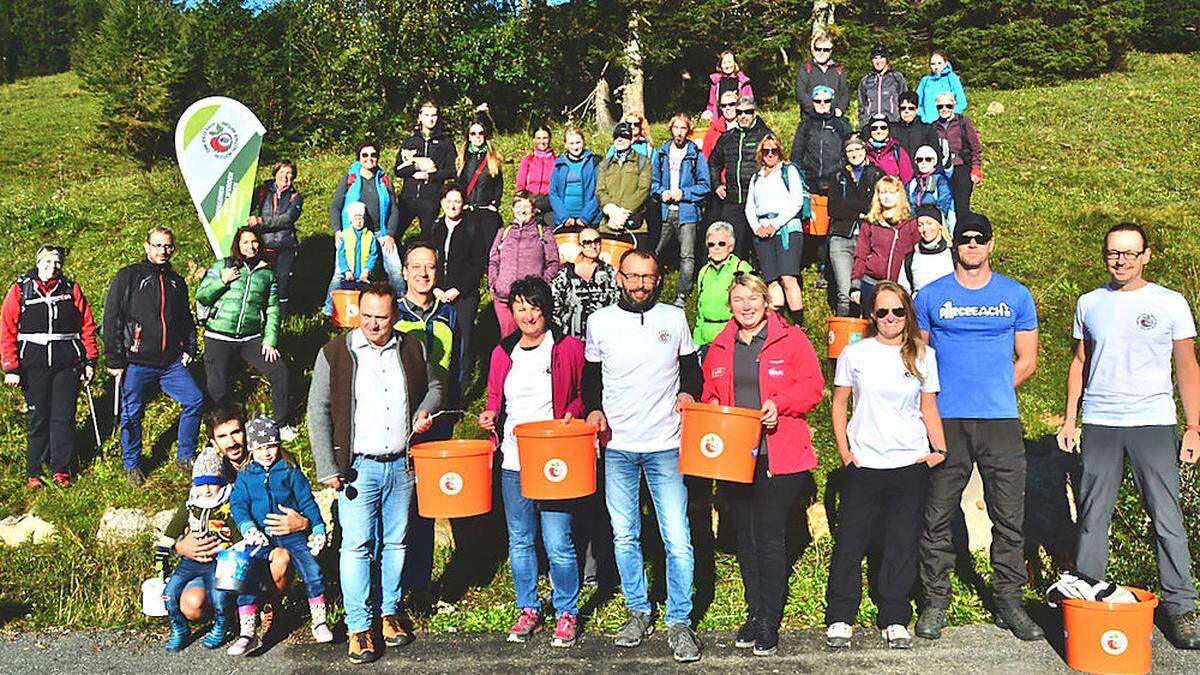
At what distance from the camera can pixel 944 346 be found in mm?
5879

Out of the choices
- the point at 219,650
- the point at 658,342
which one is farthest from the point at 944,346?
the point at 219,650

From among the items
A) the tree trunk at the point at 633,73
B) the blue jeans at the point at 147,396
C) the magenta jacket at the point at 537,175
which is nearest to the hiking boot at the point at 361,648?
the blue jeans at the point at 147,396

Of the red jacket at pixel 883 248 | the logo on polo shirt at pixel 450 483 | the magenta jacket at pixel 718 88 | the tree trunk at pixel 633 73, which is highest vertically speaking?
the tree trunk at pixel 633 73

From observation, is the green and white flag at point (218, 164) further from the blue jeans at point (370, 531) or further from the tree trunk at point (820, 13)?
the tree trunk at point (820, 13)

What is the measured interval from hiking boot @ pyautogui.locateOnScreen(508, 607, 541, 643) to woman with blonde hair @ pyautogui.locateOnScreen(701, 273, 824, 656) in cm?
115

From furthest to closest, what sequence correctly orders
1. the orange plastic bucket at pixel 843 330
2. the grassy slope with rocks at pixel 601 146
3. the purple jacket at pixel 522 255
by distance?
the purple jacket at pixel 522 255 < the orange plastic bucket at pixel 843 330 < the grassy slope with rocks at pixel 601 146

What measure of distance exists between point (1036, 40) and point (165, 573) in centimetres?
2547

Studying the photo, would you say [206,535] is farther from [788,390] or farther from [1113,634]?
[1113,634]

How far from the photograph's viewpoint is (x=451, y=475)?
5668 millimetres

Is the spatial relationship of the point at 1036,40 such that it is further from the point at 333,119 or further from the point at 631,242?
the point at 631,242

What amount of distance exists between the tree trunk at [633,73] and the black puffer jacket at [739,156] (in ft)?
45.0

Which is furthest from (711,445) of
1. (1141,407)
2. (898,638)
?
(1141,407)

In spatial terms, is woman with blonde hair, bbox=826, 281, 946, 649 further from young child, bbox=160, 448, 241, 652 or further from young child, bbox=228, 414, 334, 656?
young child, bbox=160, 448, 241, 652

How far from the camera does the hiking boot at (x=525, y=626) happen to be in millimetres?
5977
